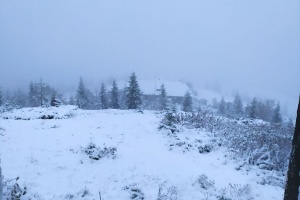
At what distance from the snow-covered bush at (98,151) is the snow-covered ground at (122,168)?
0.18 meters

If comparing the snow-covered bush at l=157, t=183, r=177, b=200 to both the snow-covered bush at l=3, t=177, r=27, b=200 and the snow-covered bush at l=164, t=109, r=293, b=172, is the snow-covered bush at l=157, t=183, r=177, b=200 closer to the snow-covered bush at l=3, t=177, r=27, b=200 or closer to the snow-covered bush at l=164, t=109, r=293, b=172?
the snow-covered bush at l=3, t=177, r=27, b=200

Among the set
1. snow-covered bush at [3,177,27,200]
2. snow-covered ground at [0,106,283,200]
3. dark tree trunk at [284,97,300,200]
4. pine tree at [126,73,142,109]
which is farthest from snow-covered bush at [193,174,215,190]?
pine tree at [126,73,142,109]

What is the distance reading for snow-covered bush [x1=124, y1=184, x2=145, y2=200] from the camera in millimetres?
6788

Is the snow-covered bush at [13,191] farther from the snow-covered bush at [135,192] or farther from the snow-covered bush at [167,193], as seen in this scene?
the snow-covered bush at [167,193]

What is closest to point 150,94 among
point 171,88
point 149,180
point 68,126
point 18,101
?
point 171,88

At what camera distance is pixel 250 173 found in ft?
28.9

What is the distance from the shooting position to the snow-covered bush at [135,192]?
22.3 feet

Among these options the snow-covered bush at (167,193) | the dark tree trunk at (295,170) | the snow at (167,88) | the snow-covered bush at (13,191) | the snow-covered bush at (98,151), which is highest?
the snow at (167,88)

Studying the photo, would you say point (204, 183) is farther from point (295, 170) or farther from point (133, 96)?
point (133, 96)

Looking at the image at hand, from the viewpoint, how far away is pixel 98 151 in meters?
9.69

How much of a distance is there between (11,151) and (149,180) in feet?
19.3

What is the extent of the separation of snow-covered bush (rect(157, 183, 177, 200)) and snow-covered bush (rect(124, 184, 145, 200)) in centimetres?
53

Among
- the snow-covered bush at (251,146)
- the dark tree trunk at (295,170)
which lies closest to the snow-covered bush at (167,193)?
the dark tree trunk at (295,170)

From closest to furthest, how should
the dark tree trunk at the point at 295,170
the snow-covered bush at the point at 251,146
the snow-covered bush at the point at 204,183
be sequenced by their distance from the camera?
1. the dark tree trunk at the point at 295,170
2. the snow-covered bush at the point at 204,183
3. the snow-covered bush at the point at 251,146
